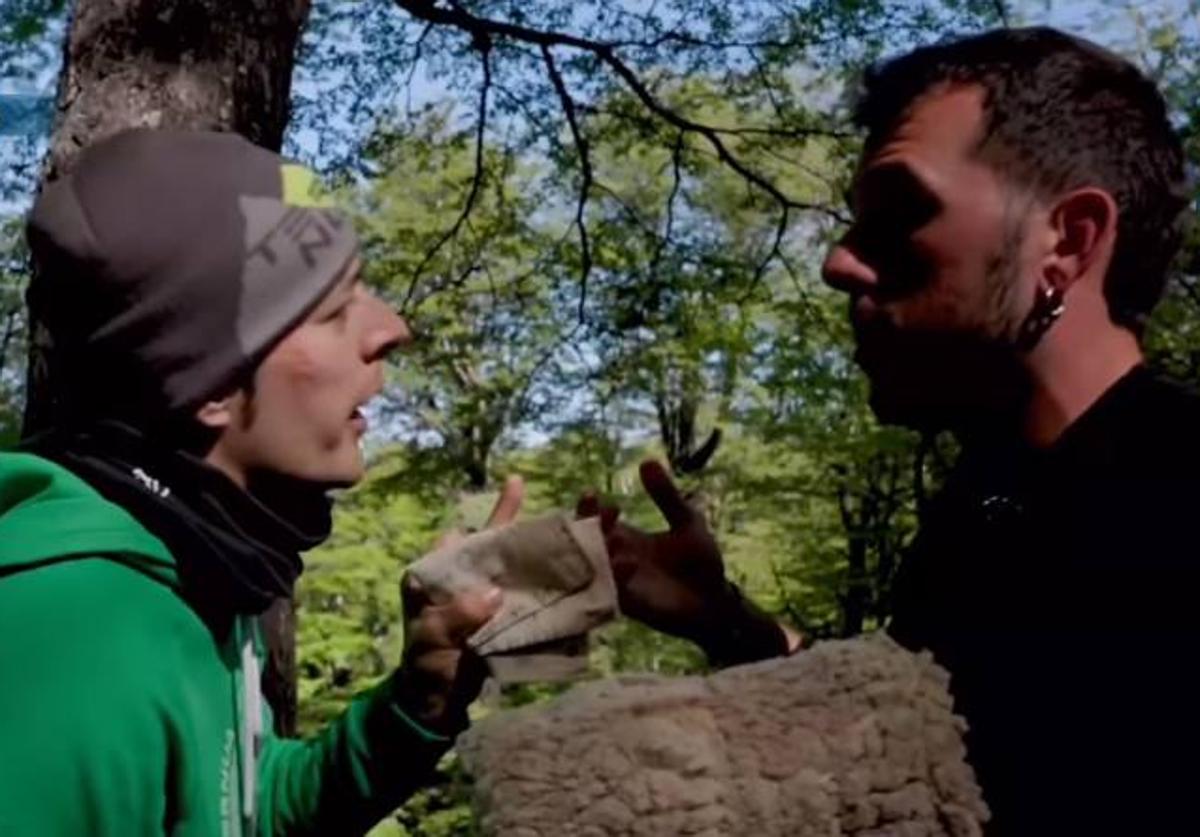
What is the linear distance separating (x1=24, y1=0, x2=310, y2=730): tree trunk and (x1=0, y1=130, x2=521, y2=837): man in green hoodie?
158 centimetres

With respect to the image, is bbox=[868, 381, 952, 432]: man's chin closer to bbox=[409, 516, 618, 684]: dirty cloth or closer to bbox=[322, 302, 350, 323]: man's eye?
bbox=[409, 516, 618, 684]: dirty cloth

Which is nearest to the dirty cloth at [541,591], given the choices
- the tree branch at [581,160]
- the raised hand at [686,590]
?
the raised hand at [686,590]

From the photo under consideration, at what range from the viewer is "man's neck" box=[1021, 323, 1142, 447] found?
118 cm

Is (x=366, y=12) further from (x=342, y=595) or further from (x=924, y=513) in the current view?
(x=924, y=513)

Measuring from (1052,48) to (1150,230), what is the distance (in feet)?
0.67

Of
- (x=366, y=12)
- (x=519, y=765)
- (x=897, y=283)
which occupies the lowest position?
(x=519, y=765)

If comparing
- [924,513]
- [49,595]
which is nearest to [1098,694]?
[924,513]

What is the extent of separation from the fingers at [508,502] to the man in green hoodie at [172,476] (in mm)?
182

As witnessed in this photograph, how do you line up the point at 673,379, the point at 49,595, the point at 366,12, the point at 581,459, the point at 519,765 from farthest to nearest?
the point at 581,459
the point at 673,379
the point at 366,12
the point at 49,595
the point at 519,765

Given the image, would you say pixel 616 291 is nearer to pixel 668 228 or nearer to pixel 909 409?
pixel 668 228

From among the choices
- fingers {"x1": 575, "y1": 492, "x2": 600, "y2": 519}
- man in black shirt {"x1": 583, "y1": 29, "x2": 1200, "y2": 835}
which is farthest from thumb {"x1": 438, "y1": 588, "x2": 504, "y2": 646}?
man in black shirt {"x1": 583, "y1": 29, "x2": 1200, "y2": 835}

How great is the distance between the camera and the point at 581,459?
1339 centimetres

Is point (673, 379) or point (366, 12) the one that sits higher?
point (366, 12)

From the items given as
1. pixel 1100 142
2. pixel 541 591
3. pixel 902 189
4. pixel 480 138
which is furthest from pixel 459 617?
pixel 480 138
